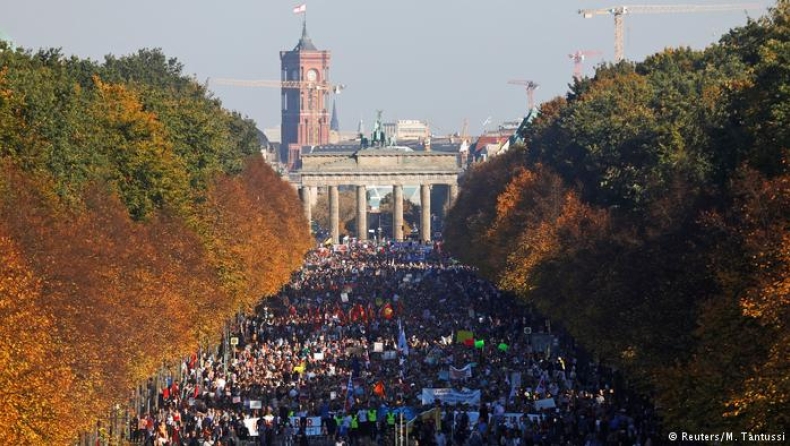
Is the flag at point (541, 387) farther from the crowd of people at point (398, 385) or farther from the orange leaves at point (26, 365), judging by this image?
the orange leaves at point (26, 365)

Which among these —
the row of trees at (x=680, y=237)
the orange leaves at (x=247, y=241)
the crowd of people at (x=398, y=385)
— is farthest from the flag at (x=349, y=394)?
the orange leaves at (x=247, y=241)

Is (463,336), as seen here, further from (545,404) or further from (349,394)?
(545,404)

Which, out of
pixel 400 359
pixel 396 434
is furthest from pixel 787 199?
pixel 400 359

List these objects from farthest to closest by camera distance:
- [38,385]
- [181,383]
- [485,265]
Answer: [485,265] → [181,383] → [38,385]

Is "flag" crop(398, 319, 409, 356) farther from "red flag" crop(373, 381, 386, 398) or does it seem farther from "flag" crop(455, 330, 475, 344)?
"red flag" crop(373, 381, 386, 398)

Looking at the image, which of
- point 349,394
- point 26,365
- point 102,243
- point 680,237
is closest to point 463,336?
point 349,394

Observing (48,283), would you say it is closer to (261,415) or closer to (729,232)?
(261,415)
